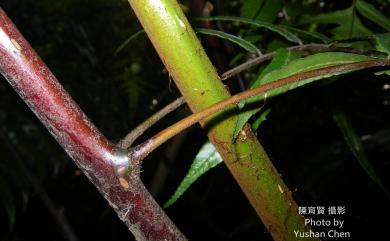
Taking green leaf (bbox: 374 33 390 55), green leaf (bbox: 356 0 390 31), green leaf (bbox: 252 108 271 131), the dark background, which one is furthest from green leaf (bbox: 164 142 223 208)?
the dark background

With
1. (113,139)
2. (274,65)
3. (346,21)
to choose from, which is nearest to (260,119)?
(274,65)

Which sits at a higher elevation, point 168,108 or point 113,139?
point 113,139

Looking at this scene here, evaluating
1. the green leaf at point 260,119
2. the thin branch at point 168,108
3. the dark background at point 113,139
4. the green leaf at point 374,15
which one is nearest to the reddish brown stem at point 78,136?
the thin branch at point 168,108

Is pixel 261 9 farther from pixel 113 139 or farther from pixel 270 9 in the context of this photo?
pixel 113 139

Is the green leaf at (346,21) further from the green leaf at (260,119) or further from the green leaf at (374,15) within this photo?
the green leaf at (260,119)

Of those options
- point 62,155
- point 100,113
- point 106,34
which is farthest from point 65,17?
point 62,155

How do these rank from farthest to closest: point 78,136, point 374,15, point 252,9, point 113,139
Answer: point 113,139 < point 252,9 < point 374,15 < point 78,136

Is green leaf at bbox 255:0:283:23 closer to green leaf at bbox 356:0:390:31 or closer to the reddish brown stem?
green leaf at bbox 356:0:390:31
